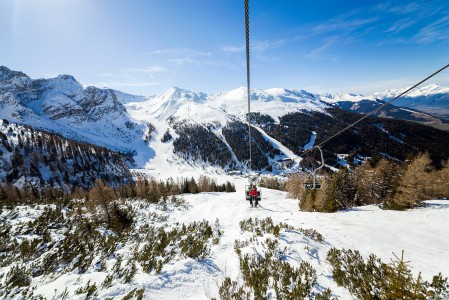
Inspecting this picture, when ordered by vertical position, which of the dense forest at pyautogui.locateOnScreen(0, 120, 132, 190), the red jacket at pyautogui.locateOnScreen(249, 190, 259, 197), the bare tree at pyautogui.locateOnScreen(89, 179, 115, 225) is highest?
the bare tree at pyautogui.locateOnScreen(89, 179, 115, 225)

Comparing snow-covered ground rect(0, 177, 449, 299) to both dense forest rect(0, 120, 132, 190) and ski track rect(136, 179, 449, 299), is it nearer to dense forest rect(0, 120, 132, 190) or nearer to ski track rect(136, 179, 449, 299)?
ski track rect(136, 179, 449, 299)

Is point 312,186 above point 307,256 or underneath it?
above

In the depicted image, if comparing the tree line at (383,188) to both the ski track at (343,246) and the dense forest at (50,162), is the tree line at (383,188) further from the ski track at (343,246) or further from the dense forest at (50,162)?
the dense forest at (50,162)

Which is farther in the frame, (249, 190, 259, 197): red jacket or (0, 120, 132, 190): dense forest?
(0, 120, 132, 190): dense forest

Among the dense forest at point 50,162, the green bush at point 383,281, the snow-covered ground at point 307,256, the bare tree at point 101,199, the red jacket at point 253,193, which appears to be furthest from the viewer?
the dense forest at point 50,162

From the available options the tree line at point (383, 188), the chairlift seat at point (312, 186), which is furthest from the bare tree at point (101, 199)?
the tree line at point (383, 188)

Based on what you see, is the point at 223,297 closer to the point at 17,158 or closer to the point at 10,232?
the point at 10,232

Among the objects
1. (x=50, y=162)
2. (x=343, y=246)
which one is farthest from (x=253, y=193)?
(x=50, y=162)

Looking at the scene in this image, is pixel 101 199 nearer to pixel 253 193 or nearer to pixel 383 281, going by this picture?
pixel 253 193

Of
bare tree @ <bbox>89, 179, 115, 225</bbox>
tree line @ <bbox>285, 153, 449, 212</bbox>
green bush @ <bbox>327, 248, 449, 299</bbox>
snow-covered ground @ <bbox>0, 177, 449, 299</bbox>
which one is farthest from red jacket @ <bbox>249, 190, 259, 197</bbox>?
bare tree @ <bbox>89, 179, 115, 225</bbox>

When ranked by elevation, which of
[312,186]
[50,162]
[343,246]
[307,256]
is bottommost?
[50,162]

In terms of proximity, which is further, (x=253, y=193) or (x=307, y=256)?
(x=253, y=193)

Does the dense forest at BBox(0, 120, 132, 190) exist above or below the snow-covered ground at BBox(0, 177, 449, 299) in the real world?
below

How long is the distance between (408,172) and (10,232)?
4412 centimetres
